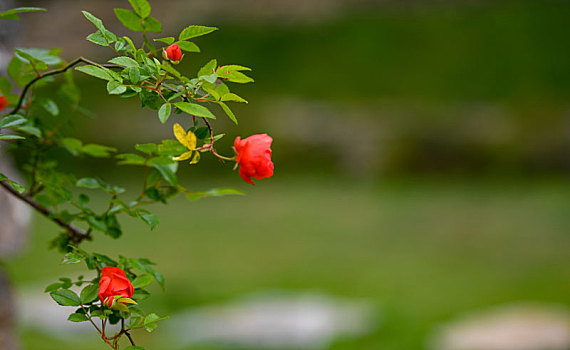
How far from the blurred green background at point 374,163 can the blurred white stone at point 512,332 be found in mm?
87

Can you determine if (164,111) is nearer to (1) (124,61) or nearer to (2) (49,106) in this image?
(1) (124,61)

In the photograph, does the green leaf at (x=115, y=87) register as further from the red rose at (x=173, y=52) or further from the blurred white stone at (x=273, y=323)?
the blurred white stone at (x=273, y=323)

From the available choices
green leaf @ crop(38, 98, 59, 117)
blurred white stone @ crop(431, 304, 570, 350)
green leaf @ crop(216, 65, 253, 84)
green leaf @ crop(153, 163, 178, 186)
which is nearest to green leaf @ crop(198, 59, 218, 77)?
green leaf @ crop(216, 65, 253, 84)

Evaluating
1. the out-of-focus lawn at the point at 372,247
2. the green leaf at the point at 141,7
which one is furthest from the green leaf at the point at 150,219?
the out-of-focus lawn at the point at 372,247

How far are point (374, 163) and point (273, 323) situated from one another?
74.0 inches

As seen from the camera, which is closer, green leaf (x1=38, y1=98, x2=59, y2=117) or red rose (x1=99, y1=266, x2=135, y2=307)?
red rose (x1=99, y1=266, x2=135, y2=307)

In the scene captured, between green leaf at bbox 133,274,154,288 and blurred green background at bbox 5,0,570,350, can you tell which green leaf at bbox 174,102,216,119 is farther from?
blurred green background at bbox 5,0,570,350

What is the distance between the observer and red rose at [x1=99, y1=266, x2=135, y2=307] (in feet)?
1.26

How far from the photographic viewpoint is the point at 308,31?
381 centimetres

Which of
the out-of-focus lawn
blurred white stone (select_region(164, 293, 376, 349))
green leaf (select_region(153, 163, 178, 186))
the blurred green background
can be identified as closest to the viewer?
green leaf (select_region(153, 163, 178, 186))

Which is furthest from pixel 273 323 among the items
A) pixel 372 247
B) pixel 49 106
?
pixel 49 106

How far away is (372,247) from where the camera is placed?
7.39ft

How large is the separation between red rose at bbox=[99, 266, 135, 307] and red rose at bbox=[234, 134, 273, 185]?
3.8 inches

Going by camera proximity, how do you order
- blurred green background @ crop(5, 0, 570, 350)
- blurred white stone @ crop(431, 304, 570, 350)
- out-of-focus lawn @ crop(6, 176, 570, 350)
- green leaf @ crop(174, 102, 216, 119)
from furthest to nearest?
1. blurred green background @ crop(5, 0, 570, 350)
2. out-of-focus lawn @ crop(6, 176, 570, 350)
3. blurred white stone @ crop(431, 304, 570, 350)
4. green leaf @ crop(174, 102, 216, 119)
